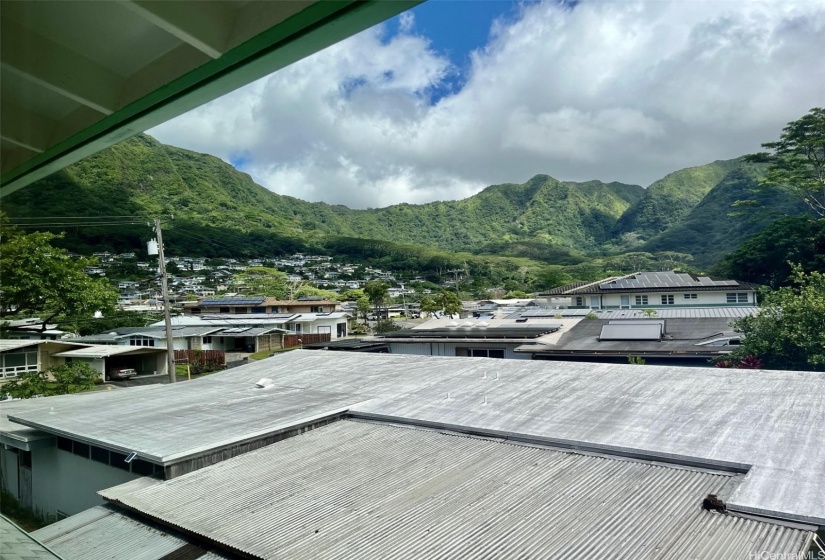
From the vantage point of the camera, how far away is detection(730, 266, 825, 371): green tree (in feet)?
41.2

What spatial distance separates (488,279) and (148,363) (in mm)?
51878

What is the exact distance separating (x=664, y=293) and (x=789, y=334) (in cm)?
1379

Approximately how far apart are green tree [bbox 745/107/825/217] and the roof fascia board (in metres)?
34.7

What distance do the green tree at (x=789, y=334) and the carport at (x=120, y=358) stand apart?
19653 millimetres

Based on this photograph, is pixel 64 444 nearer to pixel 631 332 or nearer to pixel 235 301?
pixel 631 332

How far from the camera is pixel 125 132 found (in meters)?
1.35

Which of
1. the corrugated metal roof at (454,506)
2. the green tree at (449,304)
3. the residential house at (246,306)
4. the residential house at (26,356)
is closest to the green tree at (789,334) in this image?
the corrugated metal roof at (454,506)

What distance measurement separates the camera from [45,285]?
32.8ft

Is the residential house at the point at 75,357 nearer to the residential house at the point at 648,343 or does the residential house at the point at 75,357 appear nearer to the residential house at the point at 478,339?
the residential house at the point at 478,339

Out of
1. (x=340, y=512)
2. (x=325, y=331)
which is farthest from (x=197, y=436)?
(x=325, y=331)

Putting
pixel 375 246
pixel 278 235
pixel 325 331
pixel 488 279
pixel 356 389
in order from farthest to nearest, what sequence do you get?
pixel 375 246, pixel 278 235, pixel 488 279, pixel 325 331, pixel 356 389

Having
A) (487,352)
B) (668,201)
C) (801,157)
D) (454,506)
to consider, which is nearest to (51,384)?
(487,352)

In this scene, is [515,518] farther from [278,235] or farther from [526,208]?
[526,208]

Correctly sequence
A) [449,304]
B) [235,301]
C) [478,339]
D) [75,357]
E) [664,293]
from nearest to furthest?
[478,339]
[75,357]
[664,293]
[449,304]
[235,301]
